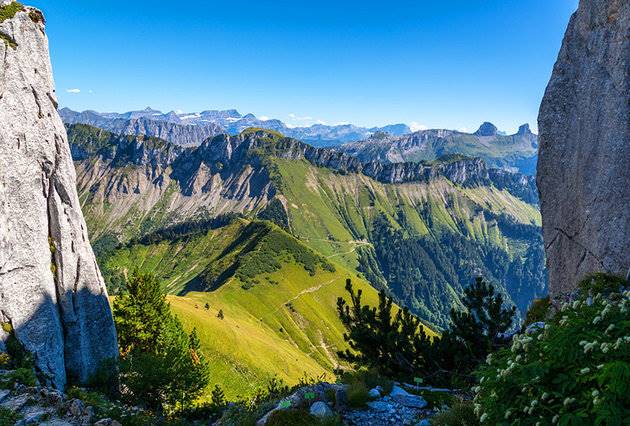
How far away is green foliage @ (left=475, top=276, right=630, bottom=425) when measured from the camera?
6102mm

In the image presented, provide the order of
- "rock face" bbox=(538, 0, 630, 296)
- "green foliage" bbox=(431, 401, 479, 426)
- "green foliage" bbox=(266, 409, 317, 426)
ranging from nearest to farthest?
"green foliage" bbox=(431, 401, 479, 426) → "green foliage" bbox=(266, 409, 317, 426) → "rock face" bbox=(538, 0, 630, 296)

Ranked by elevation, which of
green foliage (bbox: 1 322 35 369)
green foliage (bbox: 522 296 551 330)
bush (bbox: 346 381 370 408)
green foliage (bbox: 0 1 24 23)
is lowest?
green foliage (bbox: 1 322 35 369)

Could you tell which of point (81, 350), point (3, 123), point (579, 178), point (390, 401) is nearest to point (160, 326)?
point (81, 350)

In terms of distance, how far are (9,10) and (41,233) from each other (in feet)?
82.3

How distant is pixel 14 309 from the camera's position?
3619 centimetres

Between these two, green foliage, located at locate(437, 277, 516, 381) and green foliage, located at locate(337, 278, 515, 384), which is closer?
green foliage, located at locate(437, 277, 516, 381)

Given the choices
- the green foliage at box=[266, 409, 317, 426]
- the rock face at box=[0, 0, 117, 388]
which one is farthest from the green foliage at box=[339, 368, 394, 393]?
the rock face at box=[0, 0, 117, 388]

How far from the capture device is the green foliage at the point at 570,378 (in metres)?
6.10

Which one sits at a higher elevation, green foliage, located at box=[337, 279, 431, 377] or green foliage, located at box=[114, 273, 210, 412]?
green foliage, located at box=[337, 279, 431, 377]

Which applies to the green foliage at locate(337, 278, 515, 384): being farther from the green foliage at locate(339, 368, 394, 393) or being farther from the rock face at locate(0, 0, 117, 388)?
the rock face at locate(0, 0, 117, 388)

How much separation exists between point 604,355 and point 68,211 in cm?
5208

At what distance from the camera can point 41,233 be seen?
41531mm

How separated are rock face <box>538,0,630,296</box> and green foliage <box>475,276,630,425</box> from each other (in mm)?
14073

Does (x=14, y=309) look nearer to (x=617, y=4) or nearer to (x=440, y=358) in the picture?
(x=440, y=358)
